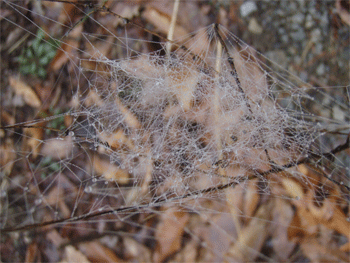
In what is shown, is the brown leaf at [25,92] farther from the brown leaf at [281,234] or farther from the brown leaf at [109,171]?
the brown leaf at [281,234]

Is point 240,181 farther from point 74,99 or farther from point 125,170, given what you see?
point 74,99

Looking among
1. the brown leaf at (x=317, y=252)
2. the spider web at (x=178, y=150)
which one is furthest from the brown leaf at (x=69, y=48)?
the brown leaf at (x=317, y=252)

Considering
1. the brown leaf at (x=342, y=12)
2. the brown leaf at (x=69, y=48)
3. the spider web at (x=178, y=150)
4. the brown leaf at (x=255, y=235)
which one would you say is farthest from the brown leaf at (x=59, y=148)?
the brown leaf at (x=342, y=12)

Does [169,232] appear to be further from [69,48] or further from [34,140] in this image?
[69,48]

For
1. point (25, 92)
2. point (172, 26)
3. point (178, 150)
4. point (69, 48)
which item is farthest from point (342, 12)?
point (25, 92)

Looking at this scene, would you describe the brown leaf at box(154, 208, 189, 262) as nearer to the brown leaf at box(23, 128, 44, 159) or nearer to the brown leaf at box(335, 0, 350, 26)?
the brown leaf at box(23, 128, 44, 159)

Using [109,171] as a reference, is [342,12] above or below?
above

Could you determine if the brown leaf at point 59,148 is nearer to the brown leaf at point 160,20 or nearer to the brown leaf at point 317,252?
the brown leaf at point 160,20

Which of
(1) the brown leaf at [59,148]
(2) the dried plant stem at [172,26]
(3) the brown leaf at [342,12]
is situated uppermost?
(3) the brown leaf at [342,12]

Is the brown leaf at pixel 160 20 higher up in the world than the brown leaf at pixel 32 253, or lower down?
higher up
